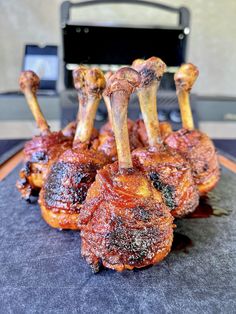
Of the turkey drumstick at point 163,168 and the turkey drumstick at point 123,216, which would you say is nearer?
the turkey drumstick at point 123,216

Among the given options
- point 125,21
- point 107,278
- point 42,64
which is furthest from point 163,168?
point 125,21

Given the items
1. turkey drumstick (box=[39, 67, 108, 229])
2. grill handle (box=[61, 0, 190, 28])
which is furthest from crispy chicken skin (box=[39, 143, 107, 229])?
grill handle (box=[61, 0, 190, 28])

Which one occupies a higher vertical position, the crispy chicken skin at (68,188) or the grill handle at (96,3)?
the grill handle at (96,3)

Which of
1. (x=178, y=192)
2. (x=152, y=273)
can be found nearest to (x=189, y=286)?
(x=152, y=273)

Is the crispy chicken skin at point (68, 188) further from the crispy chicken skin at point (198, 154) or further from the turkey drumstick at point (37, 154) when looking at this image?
the crispy chicken skin at point (198, 154)

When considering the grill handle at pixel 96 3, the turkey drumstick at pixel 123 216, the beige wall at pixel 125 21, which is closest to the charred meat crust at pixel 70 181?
the turkey drumstick at pixel 123 216

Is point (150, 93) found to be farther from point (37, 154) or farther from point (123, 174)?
point (37, 154)

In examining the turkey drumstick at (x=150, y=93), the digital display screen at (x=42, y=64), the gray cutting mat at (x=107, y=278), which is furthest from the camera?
the digital display screen at (x=42, y=64)
